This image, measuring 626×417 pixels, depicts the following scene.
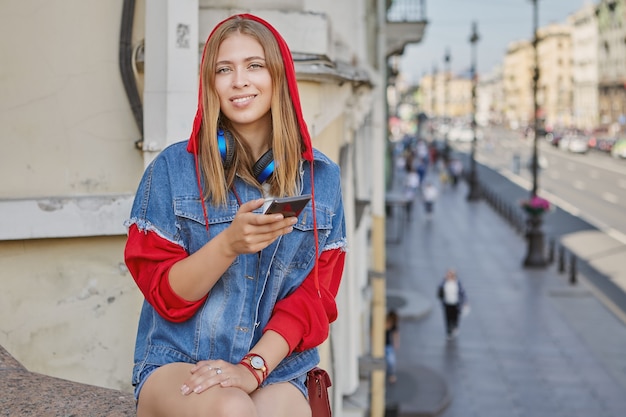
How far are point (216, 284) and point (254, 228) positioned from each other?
0.34 meters

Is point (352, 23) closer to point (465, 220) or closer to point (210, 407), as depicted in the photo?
point (210, 407)

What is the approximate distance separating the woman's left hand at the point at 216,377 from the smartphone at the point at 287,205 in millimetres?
416

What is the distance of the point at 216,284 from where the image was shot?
228cm

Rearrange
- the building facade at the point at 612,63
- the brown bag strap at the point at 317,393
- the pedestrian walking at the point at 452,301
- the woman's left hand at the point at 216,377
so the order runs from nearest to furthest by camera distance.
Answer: the woman's left hand at the point at 216,377 → the brown bag strap at the point at 317,393 → the pedestrian walking at the point at 452,301 → the building facade at the point at 612,63

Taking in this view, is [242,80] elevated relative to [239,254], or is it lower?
elevated

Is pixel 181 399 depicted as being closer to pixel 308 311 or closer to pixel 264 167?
pixel 308 311

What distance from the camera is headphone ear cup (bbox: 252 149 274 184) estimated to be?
7.59 feet

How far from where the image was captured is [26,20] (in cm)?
385

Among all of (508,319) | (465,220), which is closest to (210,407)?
(508,319)

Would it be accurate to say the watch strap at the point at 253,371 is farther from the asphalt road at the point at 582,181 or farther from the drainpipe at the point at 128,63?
the asphalt road at the point at 582,181

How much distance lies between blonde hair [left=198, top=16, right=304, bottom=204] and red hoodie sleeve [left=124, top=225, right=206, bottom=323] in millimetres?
178

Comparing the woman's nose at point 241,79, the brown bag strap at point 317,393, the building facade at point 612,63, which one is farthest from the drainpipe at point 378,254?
the building facade at point 612,63

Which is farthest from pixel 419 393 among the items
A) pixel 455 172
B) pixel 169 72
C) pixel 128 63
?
pixel 455 172

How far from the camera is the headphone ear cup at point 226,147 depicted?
231cm
